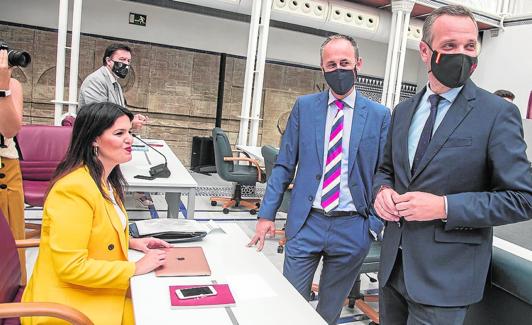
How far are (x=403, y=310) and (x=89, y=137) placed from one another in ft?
4.44

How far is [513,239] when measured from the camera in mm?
1701

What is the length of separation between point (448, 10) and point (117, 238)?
141 cm

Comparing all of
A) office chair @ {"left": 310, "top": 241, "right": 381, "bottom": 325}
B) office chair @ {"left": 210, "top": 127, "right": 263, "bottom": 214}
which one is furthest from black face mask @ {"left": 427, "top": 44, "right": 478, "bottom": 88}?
office chair @ {"left": 210, "top": 127, "right": 263, "bottom": 214}

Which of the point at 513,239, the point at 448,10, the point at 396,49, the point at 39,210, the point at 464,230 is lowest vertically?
the point at 39,210

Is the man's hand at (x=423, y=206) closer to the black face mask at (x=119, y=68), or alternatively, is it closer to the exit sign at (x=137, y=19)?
the black face mask at (x=119, y=68)

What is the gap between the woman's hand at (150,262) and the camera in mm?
1530

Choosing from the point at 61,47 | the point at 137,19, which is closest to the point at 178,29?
the point at 137,19

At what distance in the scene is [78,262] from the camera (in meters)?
1.46

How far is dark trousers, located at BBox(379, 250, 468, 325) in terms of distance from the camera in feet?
4.14

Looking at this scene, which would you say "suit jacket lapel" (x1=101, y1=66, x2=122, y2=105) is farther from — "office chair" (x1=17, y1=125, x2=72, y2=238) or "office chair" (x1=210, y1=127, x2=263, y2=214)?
"office chair" (x1=210, y1=127, x2=263, y2=214)

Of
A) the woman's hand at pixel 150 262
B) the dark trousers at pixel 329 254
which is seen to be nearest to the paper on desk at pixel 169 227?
the woman's hand at pixel 150 262

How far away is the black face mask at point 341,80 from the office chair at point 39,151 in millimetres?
2701

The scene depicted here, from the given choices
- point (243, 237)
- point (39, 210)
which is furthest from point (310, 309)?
point (39, 210)

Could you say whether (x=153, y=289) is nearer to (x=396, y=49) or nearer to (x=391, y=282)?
(x=391, y=282)
